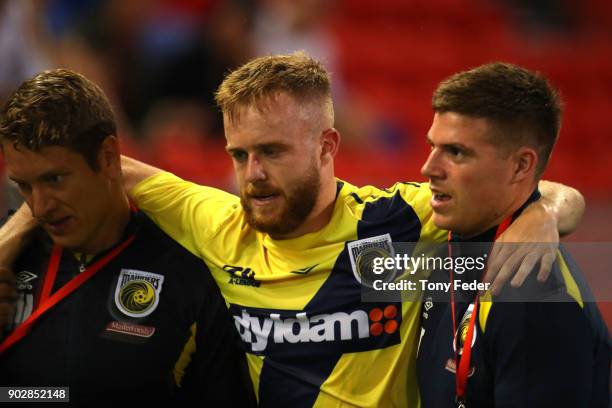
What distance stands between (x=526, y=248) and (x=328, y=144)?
2.69 feet

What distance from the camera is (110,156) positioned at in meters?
3.23

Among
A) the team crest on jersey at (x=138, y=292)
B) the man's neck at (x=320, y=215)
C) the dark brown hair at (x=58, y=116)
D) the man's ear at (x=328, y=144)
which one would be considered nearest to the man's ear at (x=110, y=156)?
the dark brown hair at (x=58, y=116)

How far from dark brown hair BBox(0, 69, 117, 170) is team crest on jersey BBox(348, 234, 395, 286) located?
92 centimetres

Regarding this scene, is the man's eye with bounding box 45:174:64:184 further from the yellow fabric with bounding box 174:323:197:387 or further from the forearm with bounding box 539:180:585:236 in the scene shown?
the forearm with bounding box 539:180:585:236

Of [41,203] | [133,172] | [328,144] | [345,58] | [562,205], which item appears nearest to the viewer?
[41,203]

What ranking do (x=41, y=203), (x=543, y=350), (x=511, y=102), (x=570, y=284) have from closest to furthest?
(x=543, y=350) < (x=570, y=284) < (x=511, y=102) < (x=41, y=203)

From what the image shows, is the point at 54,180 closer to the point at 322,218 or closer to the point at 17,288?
the point at 17,288

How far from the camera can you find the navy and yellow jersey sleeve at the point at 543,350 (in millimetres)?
2650

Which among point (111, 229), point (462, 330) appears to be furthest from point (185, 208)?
point (462, 330)

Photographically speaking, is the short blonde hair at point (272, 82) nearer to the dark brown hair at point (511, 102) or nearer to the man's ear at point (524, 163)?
the dark brown hair at point (511, 102)

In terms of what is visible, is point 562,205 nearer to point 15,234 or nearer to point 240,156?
point 240,156

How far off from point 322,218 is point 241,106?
48cm

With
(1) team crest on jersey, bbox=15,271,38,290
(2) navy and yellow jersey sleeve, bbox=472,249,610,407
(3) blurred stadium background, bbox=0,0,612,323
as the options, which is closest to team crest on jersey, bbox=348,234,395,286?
(2) navy and yellow jersey sleeve, bbox=472,249,610,407

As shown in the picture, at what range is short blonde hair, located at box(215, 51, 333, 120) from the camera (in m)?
3.16
